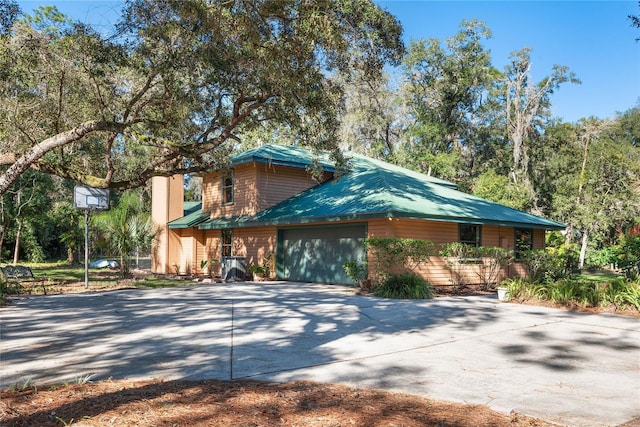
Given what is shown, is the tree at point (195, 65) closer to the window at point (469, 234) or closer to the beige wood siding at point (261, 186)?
the beige wood siding at point (261, 186)

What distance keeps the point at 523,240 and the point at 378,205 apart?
8.80 meters

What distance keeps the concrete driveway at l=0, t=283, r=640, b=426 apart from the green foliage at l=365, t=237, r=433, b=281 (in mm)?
3093

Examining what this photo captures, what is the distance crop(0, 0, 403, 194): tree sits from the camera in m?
9.45

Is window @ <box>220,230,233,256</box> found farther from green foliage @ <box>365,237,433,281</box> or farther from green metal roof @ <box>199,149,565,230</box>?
green foliage @ <box>365,237,433,281</box>

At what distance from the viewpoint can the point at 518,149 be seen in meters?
31.9

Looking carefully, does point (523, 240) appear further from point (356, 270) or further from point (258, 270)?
point (258, 270)

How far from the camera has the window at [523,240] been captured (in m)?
20.2

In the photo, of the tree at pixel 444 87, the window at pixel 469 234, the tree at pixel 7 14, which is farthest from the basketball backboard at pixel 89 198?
the tree at pixel 444 87

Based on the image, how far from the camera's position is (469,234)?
1834 centimetres

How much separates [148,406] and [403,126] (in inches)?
1303

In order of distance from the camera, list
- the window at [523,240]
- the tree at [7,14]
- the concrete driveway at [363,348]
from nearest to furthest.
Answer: the concrete driveway at [363,348], the tree at [7,14], the window at [523,240]

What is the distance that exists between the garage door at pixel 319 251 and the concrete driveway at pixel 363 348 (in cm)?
557

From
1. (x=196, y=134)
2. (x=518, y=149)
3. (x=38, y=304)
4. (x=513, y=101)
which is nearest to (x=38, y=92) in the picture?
(x=196, y=134)

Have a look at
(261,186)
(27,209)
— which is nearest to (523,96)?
(261,186)
